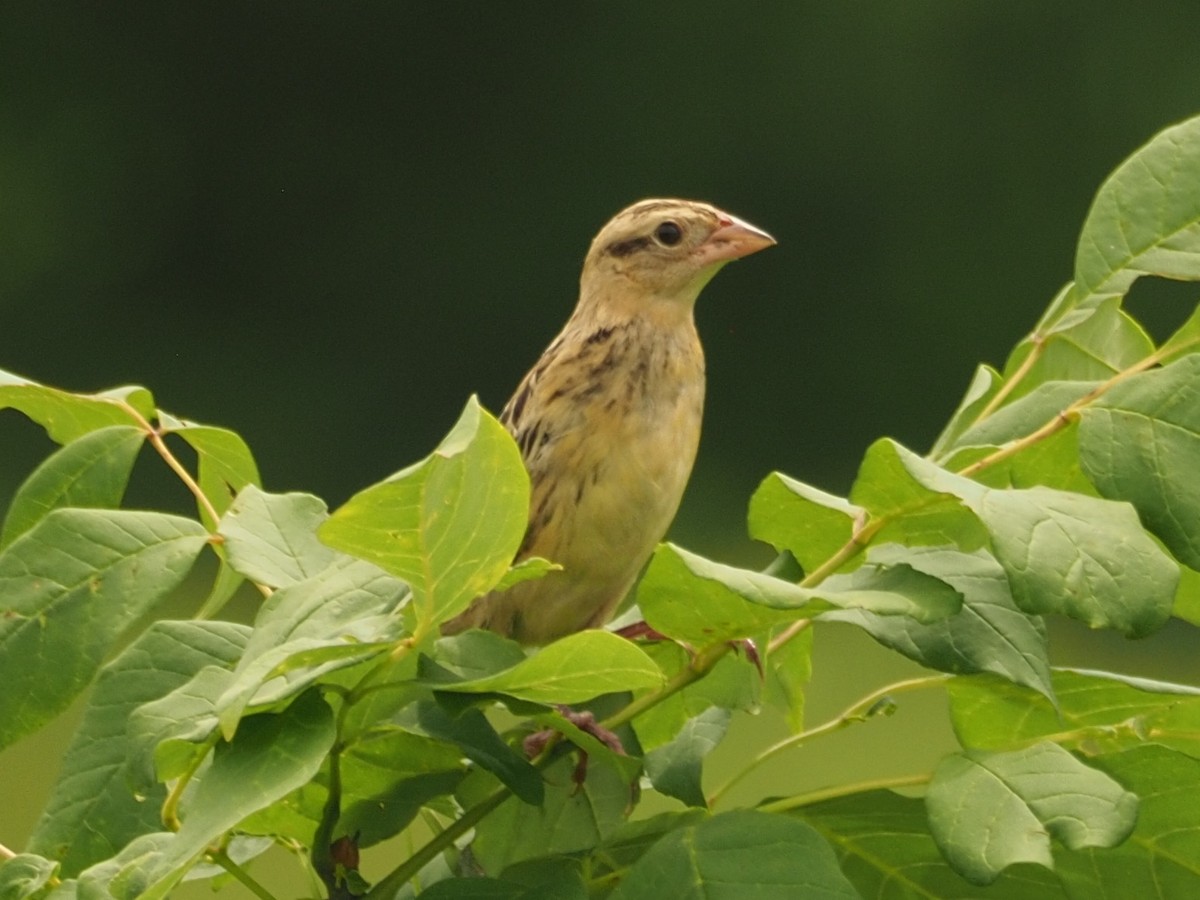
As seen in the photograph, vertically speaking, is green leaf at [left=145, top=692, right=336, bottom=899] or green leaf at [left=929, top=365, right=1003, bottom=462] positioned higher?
green leaf at [left=929, top=365, right=1003, bottom=462]

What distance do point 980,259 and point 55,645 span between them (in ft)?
15.0

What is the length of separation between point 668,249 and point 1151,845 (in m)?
0.67

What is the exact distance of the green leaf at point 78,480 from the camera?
2.04 feet

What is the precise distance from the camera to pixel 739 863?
468 millimetres

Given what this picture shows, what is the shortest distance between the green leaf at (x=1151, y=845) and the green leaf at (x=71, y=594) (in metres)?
0.26

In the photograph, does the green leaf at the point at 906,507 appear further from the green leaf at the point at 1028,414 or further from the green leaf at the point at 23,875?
the green leaf at the point at 23,875

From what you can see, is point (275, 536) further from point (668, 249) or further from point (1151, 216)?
point (668, 249)

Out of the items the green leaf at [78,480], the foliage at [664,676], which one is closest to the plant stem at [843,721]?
the foliage at [664,676]

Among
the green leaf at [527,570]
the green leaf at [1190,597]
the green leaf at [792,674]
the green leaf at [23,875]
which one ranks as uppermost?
the green leaf at [527,570]

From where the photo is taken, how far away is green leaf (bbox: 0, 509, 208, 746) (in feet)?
1.73

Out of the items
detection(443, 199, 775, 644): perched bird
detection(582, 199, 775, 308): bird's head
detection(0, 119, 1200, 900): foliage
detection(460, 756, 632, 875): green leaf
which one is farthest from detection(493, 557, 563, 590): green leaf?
detection(582, 199, 775, 308): bird's head

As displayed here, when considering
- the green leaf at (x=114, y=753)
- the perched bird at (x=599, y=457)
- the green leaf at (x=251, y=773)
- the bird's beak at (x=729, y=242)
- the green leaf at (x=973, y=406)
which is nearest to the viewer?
the green leaf at (x=251, y=773)

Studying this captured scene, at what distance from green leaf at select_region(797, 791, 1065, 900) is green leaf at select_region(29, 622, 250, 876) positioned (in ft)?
0.56

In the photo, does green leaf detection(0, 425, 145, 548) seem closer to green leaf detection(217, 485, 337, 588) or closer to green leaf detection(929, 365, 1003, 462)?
green leaf detection(217, 485, 337, 588)
